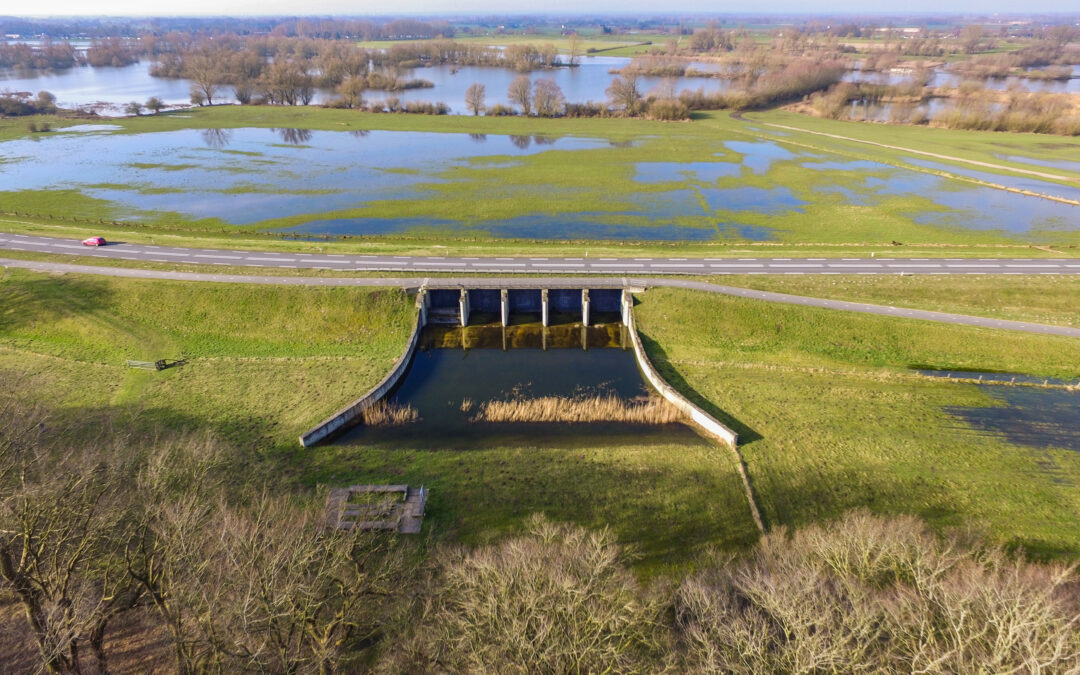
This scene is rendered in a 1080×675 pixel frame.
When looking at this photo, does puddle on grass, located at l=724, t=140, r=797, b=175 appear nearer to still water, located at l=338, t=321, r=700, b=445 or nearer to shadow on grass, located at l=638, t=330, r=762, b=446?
shadow on grass, located at l=638, t=330, r=762, b=446

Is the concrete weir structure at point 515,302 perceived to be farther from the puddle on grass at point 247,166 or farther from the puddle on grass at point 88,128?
the puddle on grass at point 88,128

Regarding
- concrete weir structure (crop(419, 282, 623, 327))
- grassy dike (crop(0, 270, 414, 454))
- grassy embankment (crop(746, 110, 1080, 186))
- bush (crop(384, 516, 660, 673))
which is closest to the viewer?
bush (crop(384, 516, 660, 673))

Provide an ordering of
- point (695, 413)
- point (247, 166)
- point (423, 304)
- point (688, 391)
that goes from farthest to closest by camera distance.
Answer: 1. point (247, 166)
2. point (423, 304)
3. point (688, 391)
4. point (695, 413)

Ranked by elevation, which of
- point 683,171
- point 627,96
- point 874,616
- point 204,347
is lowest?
point 204,347

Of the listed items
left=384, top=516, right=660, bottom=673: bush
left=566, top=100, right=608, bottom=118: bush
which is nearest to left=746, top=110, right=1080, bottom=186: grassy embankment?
left=566, top=100, right=608, bottom=118: bush

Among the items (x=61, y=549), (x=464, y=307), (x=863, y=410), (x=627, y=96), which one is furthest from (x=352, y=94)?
(x=61, y=549)

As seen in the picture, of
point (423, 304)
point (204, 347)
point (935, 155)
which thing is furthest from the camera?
point (935, 155)

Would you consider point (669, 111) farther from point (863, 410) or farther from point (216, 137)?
point (863, 410)
